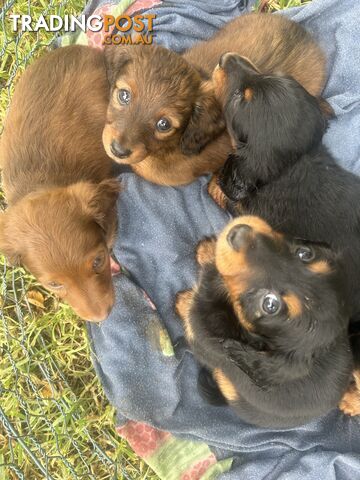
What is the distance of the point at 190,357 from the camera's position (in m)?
3.52

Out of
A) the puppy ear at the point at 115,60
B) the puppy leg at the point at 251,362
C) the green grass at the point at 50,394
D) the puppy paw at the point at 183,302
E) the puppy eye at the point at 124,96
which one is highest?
the puppy ear at the point at 115,60

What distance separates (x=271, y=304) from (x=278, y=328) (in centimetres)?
11

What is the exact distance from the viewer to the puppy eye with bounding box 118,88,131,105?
2.88 m

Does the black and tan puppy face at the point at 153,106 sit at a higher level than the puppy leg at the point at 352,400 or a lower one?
higher

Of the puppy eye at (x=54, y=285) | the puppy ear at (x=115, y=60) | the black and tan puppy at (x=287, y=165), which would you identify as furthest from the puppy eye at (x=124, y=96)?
the puppy eye at (x=54, y=285)

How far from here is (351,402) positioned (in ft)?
10.7

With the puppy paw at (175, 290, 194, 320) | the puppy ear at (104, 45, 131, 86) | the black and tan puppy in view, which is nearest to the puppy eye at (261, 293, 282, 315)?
the black and tan puppy

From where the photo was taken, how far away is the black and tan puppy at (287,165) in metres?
2.78

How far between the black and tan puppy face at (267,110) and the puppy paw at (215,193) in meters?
0.66

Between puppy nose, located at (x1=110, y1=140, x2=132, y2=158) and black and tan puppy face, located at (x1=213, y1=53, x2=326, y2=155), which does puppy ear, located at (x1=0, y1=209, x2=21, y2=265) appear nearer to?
puppy nose, located at (x1=110, y1=140, x2=132, y2=158)

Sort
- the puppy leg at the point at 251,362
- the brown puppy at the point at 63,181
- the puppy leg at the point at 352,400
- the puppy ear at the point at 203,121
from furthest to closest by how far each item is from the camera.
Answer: the puppy leg at the point at 352,400, the puppy ear at the point at 203,121, the brown puppy at the point at 63,181, the puppy leg at the point at 251,362

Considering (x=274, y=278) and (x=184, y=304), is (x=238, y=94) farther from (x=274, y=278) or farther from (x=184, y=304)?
(x=184, y=304)

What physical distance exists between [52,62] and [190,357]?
7.06 feet

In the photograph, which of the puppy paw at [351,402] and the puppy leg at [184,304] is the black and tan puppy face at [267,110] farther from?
the puppy paw at [351,402]
